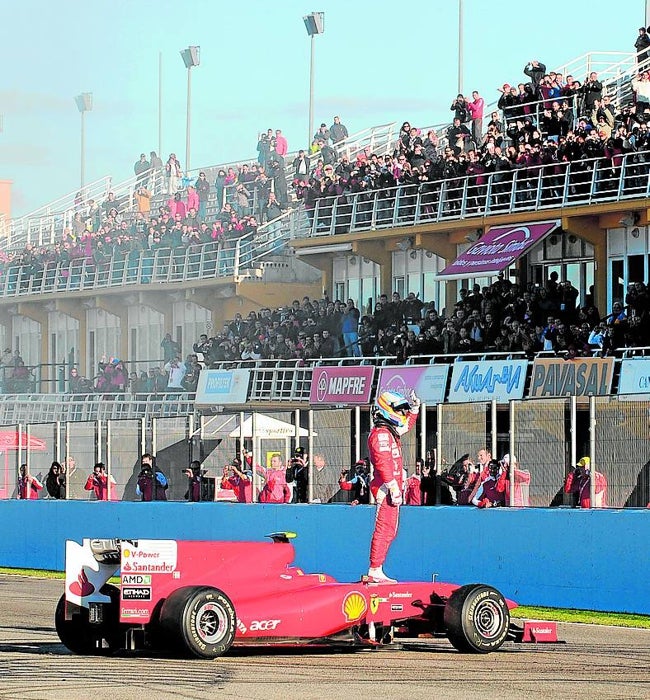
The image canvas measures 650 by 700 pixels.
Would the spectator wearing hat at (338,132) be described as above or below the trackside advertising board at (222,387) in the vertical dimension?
above

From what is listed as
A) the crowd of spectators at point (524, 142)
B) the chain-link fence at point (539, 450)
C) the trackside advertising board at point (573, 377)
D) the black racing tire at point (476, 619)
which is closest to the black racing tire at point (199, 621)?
the black racing tire at point (476, 619)

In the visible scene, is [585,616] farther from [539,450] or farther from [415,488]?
[415,488]

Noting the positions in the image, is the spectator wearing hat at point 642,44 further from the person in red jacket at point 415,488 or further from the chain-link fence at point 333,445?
the person in red jacket at point 415,488

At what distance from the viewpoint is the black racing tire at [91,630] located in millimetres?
10961

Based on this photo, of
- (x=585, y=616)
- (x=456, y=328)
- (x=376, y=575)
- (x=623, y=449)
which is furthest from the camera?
(x=456, y=328)

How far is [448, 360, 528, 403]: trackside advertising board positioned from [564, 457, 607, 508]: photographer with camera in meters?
11.9

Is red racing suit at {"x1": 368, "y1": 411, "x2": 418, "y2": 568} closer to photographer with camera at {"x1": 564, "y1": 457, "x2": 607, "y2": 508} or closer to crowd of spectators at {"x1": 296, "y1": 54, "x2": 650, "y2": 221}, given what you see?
photographer with camera at {"x1": 564, "y1": 457, "x2": 607, "y2": 508}

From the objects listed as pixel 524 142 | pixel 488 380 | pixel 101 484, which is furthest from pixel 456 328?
pixel 101 484

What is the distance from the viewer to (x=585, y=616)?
15531 mm

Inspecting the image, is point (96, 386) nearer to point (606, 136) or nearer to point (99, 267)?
point (99, 267)

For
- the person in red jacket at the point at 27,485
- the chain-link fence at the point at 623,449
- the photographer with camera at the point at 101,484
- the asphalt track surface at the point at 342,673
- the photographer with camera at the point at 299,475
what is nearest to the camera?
the asphalt track surface at the point at 342,673

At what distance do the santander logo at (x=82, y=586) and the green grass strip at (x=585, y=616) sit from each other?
5.55 meters

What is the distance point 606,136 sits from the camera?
29.0 metres

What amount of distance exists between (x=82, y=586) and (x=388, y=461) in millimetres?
2633
